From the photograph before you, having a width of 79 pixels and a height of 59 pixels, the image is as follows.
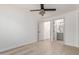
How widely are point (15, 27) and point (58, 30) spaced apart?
327 cm

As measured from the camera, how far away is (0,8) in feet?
14.4

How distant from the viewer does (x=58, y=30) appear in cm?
735

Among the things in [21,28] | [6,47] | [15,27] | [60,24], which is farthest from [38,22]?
[6,47]

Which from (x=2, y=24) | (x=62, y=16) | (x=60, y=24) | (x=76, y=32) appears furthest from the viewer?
(x=60, y=24)

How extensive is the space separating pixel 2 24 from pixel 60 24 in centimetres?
402

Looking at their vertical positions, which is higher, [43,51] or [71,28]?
[71,28]

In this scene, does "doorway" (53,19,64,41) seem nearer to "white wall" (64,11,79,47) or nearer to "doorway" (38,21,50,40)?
"white wall" (64,11,79,47)

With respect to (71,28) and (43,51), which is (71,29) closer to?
(71,28)

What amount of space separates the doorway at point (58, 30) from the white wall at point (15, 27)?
1.60 meters

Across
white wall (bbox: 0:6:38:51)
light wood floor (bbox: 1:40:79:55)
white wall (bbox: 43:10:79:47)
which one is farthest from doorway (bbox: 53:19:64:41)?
light wood floor (bbox: 1:40:79:55)

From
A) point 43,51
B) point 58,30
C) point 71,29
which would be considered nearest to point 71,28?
point 71,29

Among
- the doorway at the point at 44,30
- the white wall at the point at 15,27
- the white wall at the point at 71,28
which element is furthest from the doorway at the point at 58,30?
the white wall at the point at 15,27
